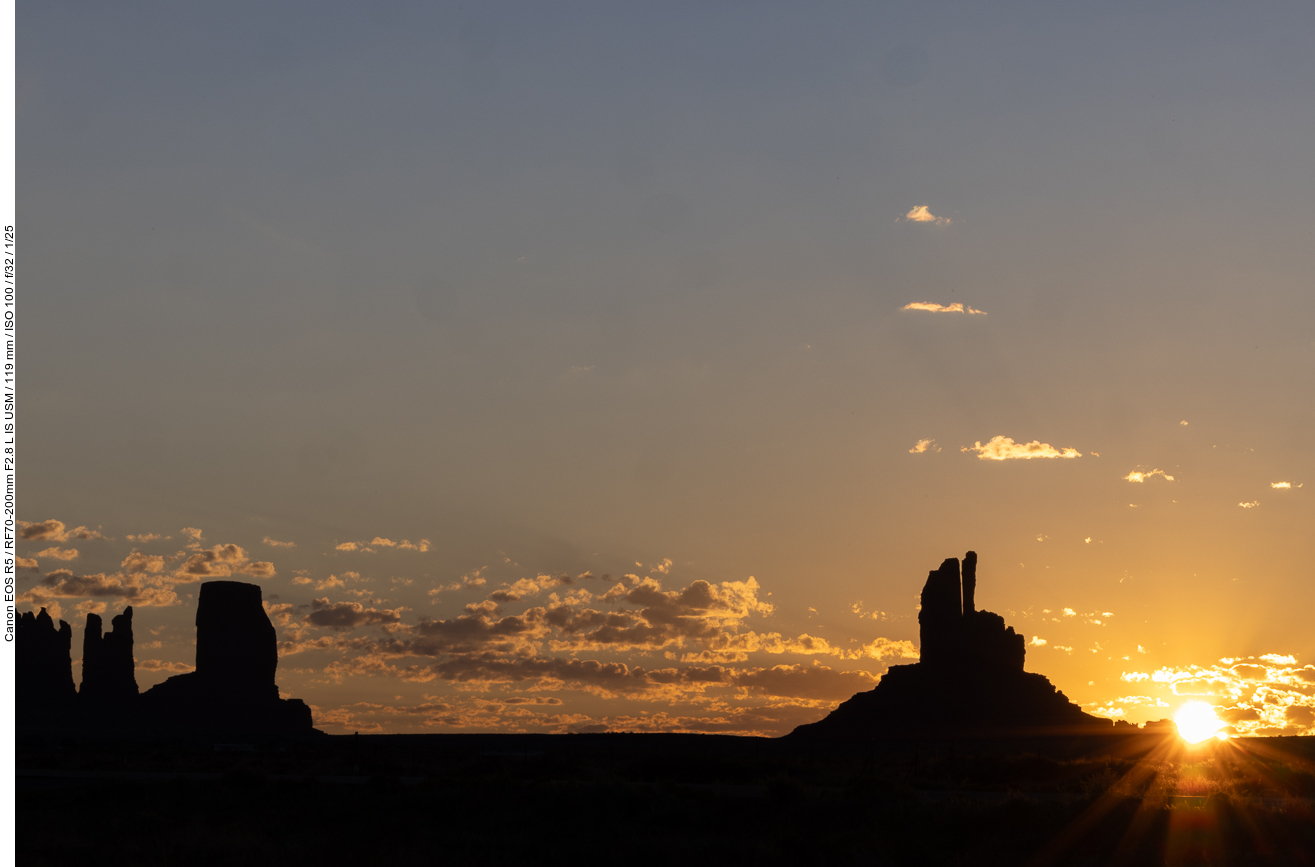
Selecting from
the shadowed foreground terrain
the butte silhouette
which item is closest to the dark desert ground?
the shadowed foreground terrain

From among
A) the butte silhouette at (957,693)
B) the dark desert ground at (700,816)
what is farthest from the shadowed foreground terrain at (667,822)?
the butte silhouette at (957,693)

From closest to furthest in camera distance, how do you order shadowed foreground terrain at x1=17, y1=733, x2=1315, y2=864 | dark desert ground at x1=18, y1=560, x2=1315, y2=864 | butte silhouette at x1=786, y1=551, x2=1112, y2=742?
shadowed foreground terrain at x1=17, y1=733, x2=1315, y2=864
dark desert ground at x1=18, y1=560, x2=1315, y2=864
butte silhouette at x1=786, y1=551, x2=1112, y2=742

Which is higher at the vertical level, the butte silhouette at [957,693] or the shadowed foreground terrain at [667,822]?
the shadowed foreground terrain at [667,822]

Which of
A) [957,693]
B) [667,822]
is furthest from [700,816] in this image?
[957,693]

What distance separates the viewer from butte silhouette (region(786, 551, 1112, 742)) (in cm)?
13875

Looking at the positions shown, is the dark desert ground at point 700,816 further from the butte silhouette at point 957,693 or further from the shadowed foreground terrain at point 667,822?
the butte silhouette at point 957,693

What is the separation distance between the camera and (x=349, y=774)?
55.8m

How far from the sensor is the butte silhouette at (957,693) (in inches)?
5463

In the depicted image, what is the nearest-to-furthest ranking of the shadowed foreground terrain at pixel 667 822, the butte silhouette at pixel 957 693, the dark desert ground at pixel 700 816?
the shadowed foreground terrain at pixel 667 822 < the dark desert ground at pixel 700 816 < the butte silhouette at pixel 957 693

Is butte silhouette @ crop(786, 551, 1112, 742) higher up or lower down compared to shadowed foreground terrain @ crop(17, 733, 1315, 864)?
lower down

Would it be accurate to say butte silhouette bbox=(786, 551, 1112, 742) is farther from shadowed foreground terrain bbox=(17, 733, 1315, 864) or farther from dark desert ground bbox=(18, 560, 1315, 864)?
shadowed foreground terrain bbox=(17, 733, 1315, 864)

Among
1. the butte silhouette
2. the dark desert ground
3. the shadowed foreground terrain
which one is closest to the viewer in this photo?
the shadowed foreground terrain

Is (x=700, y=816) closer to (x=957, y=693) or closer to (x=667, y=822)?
(x=667, y=822)

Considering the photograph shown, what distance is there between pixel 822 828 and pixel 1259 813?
402 inches
